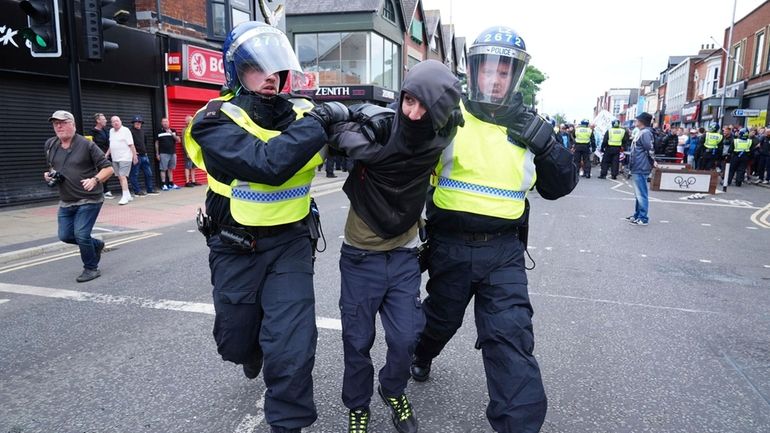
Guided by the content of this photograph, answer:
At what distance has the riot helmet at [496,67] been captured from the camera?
258 centimetres

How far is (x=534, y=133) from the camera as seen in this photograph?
96.6 inches

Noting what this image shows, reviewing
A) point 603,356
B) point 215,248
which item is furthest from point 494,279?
point 603,356

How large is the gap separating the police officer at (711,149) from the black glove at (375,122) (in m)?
18.6

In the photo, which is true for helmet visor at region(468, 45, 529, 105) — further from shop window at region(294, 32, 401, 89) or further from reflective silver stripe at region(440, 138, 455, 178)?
shop window at region(294, 32, 401, 89)

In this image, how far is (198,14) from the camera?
1461cm

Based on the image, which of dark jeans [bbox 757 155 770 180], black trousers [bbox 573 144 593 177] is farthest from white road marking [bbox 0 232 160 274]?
dark jeans [bbox 757 155 770 180]

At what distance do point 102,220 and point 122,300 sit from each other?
4767 millimetres

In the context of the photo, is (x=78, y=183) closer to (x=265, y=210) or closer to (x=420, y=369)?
(x=265, y=210)

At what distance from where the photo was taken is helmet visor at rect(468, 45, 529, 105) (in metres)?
2.58

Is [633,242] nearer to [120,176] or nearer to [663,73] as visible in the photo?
[120,176]

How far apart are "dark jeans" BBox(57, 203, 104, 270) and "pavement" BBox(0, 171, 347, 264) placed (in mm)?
1398

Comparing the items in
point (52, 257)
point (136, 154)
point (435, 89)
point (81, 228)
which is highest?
point (435, 89)

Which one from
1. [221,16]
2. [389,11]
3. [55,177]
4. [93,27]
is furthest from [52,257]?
[389,11]

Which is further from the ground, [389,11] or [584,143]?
[389,11]
